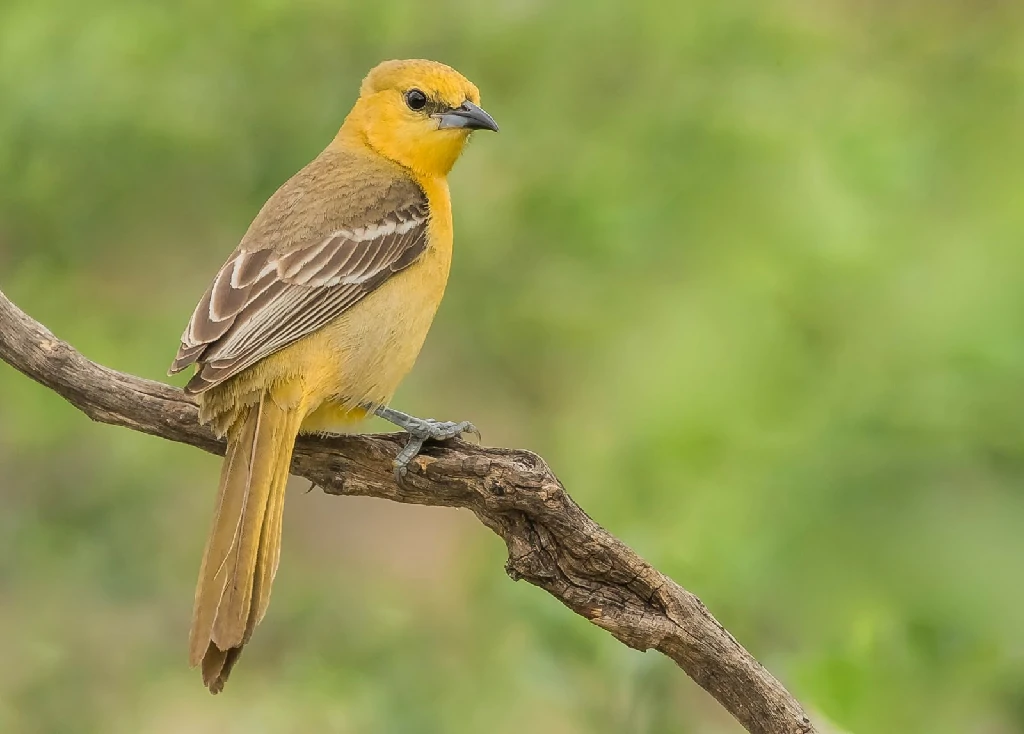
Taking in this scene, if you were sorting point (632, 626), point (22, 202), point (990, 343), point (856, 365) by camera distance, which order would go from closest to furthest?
point (632, 626)
point (990, 343)
point (856, 365)
point (22, 202)

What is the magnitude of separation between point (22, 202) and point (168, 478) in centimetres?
152

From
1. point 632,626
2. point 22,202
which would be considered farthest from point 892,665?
point 22,202

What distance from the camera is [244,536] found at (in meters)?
3.69

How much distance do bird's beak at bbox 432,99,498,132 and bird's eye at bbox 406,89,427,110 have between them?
95mm

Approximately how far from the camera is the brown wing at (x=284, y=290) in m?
3.99

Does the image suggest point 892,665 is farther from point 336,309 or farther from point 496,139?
point 496,139

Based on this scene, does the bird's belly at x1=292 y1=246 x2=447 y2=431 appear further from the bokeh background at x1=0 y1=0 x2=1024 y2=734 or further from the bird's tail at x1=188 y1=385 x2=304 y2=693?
the bokeh background at x1=0 y1=0 x2=1024 y2=734

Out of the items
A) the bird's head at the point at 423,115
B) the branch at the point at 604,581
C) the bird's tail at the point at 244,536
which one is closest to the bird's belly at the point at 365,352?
the bird's tail at the point at 244,536

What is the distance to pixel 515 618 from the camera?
16.7 ft

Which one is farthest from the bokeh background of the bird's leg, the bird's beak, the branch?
the bird's beak

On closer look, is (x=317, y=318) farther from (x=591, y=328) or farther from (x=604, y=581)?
(x=591, y=328)

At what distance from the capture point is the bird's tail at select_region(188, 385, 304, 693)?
3.48 meters

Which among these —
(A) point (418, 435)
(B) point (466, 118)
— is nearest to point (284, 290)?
(A) point (418, 435)

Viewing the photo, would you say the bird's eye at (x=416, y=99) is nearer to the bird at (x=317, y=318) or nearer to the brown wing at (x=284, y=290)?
the bird at (x=317, y=318)
